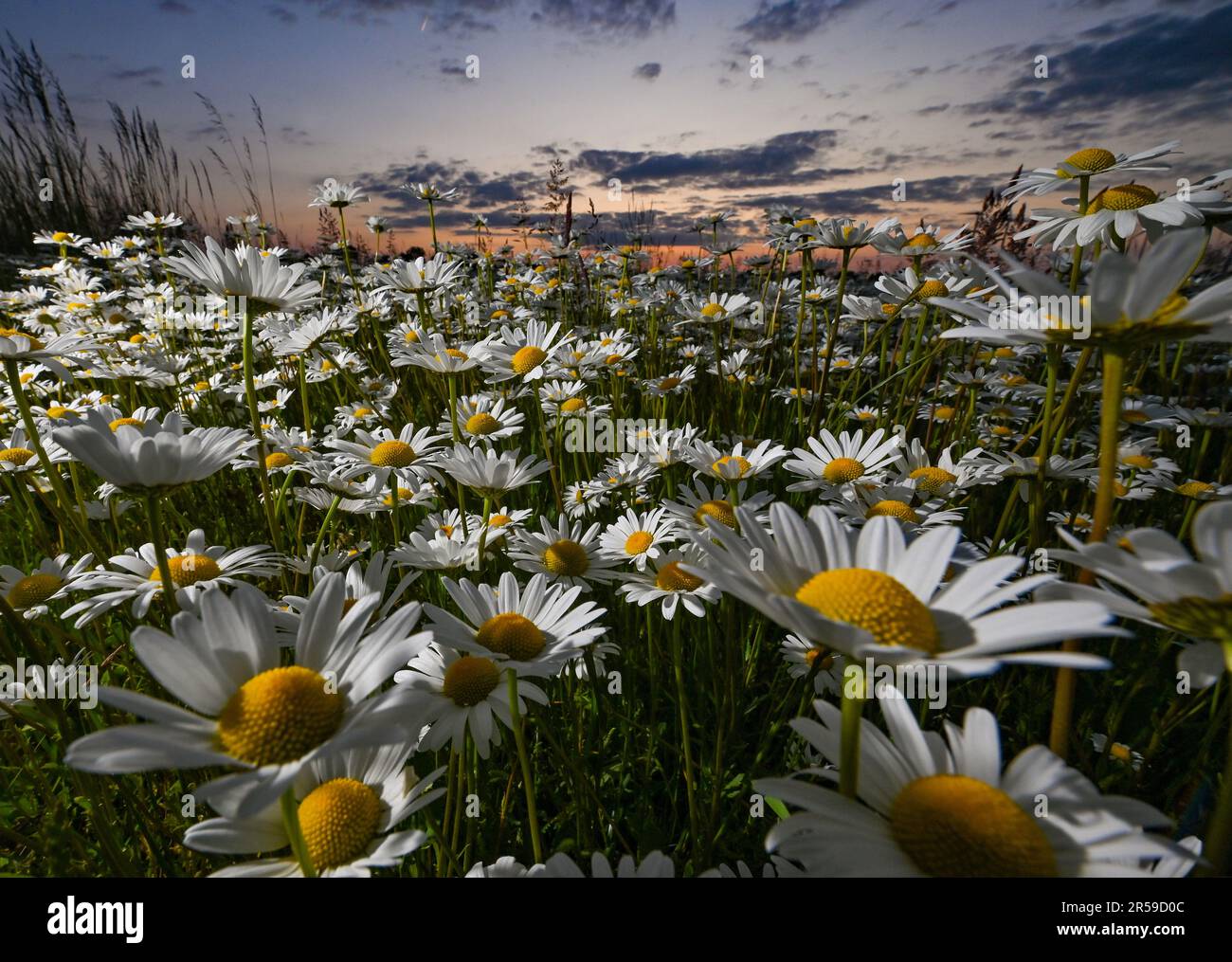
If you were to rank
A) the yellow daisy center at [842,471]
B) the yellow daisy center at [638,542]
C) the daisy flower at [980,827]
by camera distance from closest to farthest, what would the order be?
the daisy flower at [980,827] → the yellow daisy center at [638,542] → the yellow daisy center at [842,471]

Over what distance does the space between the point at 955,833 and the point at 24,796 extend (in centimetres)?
256

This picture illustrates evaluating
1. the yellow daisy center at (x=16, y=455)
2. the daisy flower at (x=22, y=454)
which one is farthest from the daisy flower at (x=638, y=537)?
the yellow daisy center at (x=16, y=455)

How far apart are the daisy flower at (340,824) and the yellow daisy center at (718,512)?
44.7 inches

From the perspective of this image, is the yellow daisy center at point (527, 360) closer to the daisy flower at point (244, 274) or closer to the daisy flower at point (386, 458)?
the daisy flower at point (386, 458)

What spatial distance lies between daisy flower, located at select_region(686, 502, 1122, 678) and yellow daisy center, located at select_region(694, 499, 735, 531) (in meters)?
0.89

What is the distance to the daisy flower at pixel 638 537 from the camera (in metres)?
1.89

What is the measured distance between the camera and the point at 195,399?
14.8ft

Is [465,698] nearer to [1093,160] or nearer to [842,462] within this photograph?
[842,462]

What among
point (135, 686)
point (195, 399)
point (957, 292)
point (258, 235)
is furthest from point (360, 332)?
point (957, 292)

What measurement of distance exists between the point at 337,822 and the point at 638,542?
1309mm

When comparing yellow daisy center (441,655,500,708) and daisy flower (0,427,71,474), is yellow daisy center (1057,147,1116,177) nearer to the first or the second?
yellow daisy center (441,655,500,708)

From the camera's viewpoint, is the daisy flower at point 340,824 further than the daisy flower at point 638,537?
No

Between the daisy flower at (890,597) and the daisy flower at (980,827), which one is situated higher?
the daisy flower at (890,597)

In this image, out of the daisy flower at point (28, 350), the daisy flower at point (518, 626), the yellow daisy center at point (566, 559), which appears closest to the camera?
the daisy flower at point (518, 626)
